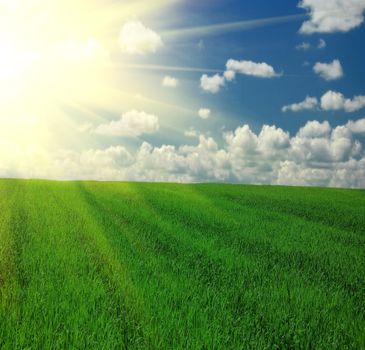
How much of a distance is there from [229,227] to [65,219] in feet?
20.0

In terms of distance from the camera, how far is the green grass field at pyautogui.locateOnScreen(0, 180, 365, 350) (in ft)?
20.3

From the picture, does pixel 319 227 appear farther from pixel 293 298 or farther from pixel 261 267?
pixel 293 298

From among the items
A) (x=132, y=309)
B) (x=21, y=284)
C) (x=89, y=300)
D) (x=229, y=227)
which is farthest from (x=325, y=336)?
(x=229, y=227)

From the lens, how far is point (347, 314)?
25.8 ft

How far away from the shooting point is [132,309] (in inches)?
274

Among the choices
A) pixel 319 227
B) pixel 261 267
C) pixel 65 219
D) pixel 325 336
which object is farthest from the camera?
pixel 319 227

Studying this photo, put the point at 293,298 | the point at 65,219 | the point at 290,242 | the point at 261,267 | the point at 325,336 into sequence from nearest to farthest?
the point at 325,336, the point at 293,298, the point at 261,267, the point at 290,242, the point at 65,219

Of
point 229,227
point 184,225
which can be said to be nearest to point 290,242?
point 229,227

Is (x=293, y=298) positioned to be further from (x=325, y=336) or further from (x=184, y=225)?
(x=184, y=225)

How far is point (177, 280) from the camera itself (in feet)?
28.9

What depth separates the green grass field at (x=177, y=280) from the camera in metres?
6.18

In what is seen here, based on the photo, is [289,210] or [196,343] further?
[289,210]

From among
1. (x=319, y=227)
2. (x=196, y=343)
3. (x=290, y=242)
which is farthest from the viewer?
(x=319, y=227)

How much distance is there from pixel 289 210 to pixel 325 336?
597 inches
